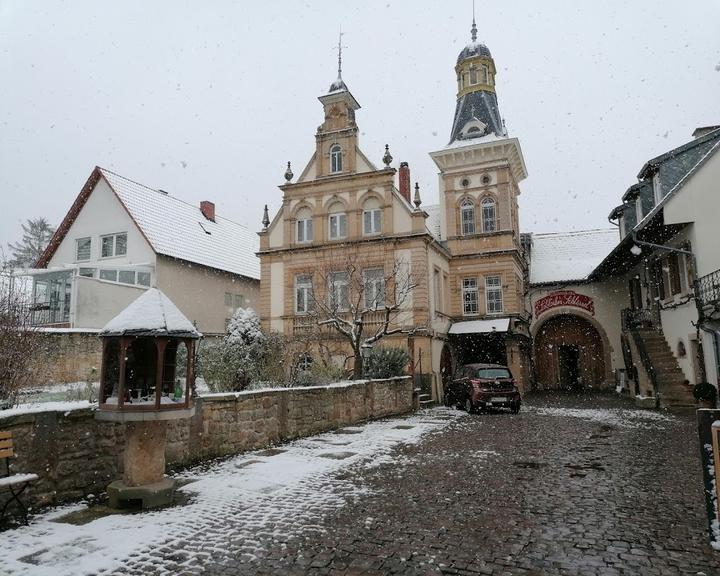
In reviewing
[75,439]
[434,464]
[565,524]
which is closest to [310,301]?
[434,464]

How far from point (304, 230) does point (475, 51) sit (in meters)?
16.5

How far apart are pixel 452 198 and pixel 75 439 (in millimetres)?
26365

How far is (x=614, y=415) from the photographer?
18109mm

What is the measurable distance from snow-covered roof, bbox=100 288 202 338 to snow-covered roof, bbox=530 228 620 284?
2964 cm

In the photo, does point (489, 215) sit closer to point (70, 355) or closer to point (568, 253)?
point (568, 253)

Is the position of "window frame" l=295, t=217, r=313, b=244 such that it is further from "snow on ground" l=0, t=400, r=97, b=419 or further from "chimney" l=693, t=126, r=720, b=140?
"snow on ground" l=0, t=400, r=97, b=419

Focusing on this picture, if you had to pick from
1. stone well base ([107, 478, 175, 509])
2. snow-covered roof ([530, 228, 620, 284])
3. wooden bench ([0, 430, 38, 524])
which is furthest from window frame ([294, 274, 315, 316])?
wooden bench ([0, 430, 38, 524])

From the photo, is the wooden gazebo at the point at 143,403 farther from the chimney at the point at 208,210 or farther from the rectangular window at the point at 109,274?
the chimney at the point at 208,210

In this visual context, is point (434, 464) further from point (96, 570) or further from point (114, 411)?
point (96, 570)

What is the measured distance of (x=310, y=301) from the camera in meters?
27.5

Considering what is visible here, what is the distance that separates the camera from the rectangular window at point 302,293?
27719 millimetres

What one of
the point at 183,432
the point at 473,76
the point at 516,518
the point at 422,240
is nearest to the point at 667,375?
the point at 422,240

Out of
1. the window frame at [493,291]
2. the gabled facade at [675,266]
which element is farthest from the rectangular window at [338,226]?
the gabled facade at [675,266]

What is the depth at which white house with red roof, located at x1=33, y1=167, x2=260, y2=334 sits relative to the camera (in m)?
24.8
